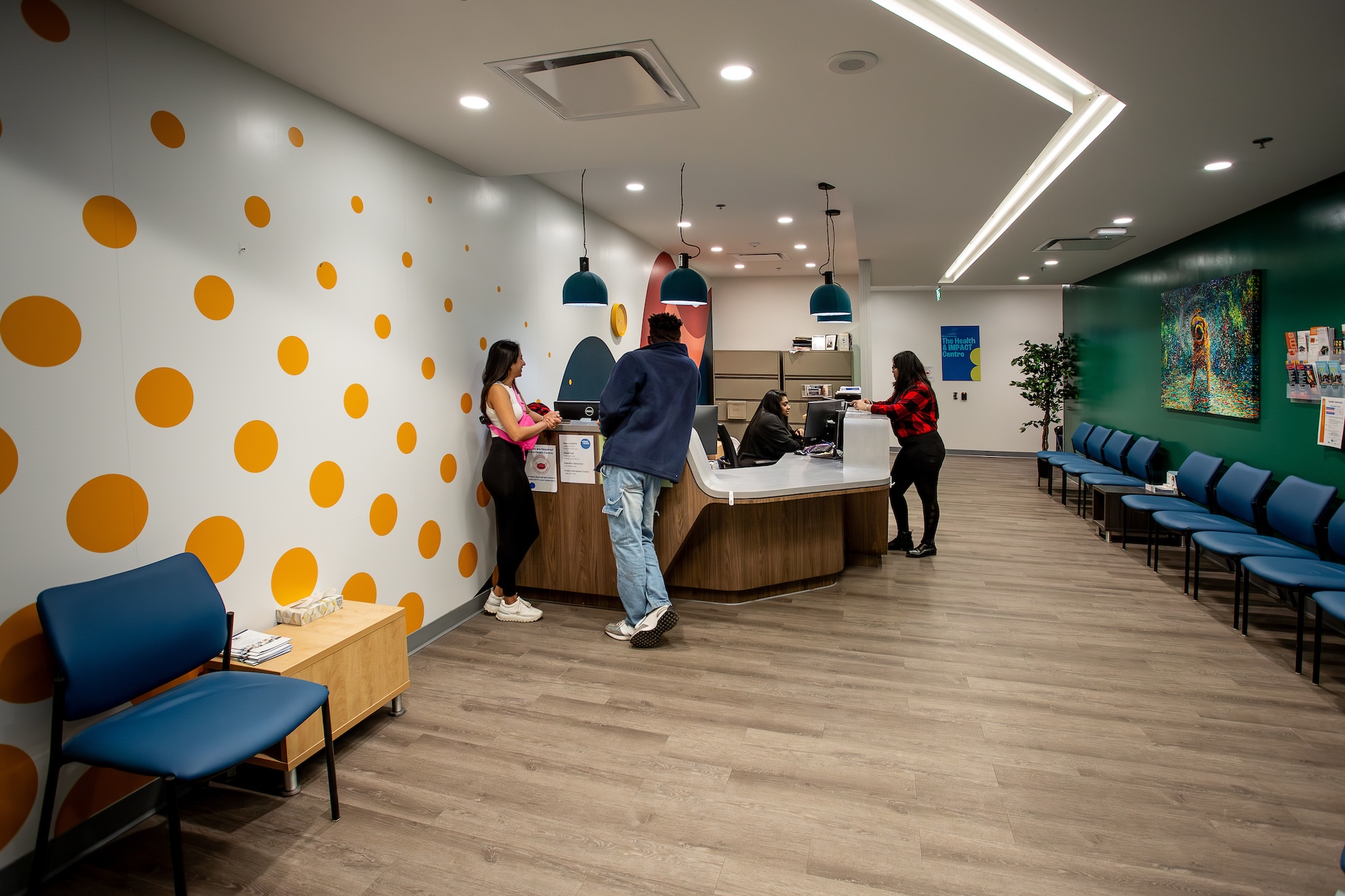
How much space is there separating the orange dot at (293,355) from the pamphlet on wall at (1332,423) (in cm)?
592

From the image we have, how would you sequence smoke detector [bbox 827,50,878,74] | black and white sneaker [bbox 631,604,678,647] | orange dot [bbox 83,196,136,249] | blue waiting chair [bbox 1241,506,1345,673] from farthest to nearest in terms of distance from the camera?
black and white sneaker [bbox 631,604,678,647], blue waiting chair [bbox 1241,506,1345,673], smoke detector [bbox 827,50,878,74], orange dot [bbox 83,196,136,249]

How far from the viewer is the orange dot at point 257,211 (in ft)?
9.57

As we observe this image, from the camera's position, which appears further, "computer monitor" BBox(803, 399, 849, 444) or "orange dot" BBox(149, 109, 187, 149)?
"computer monitor" BBox(803, 399, 849, 444)

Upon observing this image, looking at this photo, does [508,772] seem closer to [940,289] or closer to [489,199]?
[489,199]

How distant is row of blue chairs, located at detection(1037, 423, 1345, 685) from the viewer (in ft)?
11.5

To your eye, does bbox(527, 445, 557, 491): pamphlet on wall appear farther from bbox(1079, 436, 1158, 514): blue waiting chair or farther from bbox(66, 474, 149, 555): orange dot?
bbox(1079, 436, 1158, 514): blue waiting chair

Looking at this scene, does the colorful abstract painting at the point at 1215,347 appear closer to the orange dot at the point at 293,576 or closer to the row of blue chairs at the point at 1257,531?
the row of blue chairs at the point at 1257,531

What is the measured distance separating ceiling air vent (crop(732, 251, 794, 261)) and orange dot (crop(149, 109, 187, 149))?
22.3 ft

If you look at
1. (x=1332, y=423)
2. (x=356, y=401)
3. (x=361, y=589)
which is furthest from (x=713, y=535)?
(x=1332, y=423)

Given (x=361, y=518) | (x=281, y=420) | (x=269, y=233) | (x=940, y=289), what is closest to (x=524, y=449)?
(x=361, y=518)

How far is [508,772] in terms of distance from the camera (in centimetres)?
271

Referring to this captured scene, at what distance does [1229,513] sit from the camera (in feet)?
16.9

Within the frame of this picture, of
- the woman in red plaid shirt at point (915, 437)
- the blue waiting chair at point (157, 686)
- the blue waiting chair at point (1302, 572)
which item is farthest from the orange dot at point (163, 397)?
the blue waiting chair at point (1302, 572)

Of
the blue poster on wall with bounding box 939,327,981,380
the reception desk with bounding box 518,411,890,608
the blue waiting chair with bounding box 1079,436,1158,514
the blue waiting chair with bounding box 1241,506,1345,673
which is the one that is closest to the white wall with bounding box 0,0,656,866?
the reception desk with bounding box 518,411,890,608
